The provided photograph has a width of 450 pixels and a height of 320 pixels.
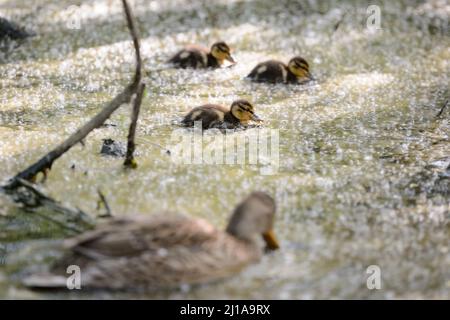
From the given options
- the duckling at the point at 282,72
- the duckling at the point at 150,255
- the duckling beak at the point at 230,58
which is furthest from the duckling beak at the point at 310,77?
the duckling at the point at 150,255

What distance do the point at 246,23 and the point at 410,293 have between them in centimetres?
434

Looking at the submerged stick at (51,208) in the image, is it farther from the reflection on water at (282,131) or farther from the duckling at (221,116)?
the duckling at (221,116)

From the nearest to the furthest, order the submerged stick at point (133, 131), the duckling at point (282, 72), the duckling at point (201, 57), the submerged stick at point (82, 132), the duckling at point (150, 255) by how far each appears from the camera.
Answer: the duckling at point (150, 255)
the submerged stick at point (82, 132)
the submerged stick at point (133, 131)
the duckling at point (282, 72)
the duckling at point (201, 57)

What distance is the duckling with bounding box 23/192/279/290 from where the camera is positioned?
3.10 metres

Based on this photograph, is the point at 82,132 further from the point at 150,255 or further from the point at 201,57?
the point at 201,57

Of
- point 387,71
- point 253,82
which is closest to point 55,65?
point 253,82

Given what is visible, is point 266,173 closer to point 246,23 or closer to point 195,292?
point 195,292

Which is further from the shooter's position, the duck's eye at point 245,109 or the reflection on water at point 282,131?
the duck's eye at point 245,109

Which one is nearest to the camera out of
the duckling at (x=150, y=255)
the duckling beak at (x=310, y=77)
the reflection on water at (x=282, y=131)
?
the duckling at (x=150, y=255)

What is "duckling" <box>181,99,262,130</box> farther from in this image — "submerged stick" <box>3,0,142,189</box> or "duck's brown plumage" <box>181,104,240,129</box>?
"submerged stick" <box>3,0,142,189</box>

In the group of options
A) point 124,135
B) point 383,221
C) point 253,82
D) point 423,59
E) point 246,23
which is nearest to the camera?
point 383,221

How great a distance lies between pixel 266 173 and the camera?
4242 mm

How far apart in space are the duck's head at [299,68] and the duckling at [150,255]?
8.64ft

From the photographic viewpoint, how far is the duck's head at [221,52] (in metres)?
6.07
